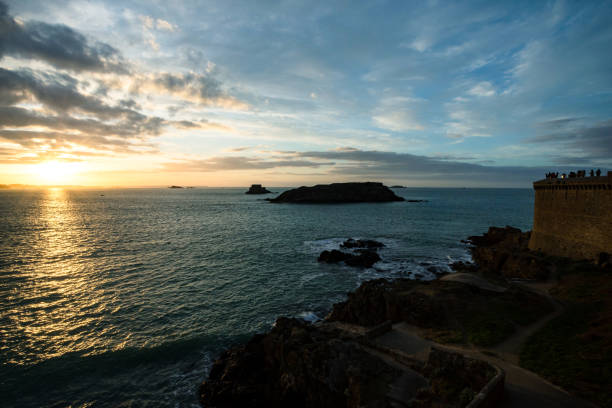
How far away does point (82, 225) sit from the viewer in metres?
78.9

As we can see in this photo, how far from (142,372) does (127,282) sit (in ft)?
60.5

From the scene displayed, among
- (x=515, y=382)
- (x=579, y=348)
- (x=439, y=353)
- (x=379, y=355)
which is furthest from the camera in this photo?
(x=379, y=355)

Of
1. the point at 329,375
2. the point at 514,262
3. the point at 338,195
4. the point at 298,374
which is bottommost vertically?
the point at 298,374

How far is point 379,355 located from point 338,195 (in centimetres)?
16087

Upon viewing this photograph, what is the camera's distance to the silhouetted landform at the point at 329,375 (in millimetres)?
12820

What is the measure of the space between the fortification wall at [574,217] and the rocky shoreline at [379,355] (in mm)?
13884

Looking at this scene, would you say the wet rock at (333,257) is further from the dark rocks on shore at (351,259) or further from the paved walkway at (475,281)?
the paved walkway at (475,281)

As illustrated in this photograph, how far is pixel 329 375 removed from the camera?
14.9 metres

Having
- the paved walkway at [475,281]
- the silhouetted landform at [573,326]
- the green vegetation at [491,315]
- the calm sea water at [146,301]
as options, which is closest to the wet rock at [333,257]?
the calm sea water at [146,301]

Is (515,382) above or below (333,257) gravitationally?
above

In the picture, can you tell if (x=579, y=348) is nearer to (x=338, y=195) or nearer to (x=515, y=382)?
(x=515, y=382)

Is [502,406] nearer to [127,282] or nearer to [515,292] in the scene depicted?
[515,292]

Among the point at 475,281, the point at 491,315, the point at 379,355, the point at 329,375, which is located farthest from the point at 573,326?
the point at 329,375

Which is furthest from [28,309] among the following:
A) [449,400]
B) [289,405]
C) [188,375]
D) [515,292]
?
[515,292]
